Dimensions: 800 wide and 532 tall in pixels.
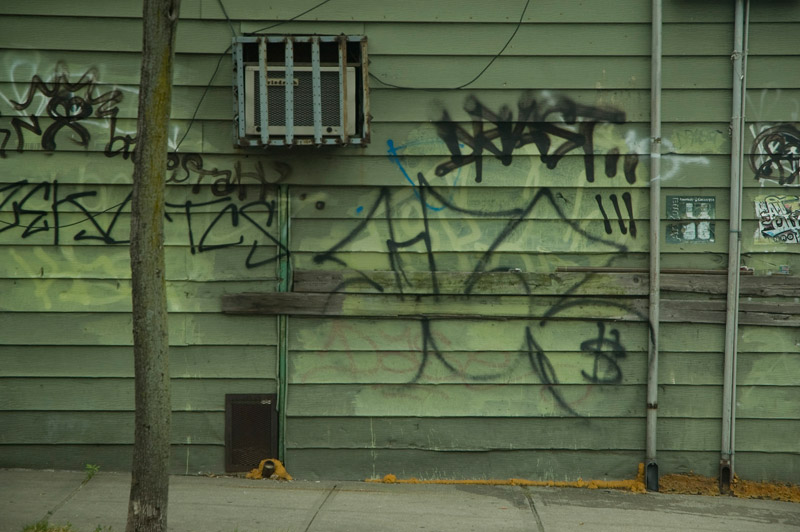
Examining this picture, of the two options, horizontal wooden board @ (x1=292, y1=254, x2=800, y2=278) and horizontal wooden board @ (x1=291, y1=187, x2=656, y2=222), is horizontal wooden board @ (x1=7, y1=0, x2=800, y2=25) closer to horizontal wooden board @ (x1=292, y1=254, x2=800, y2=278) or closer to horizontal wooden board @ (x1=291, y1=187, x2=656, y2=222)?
horizontal wooden board @ (x1=291, y1=187, x2=656, y2=222)

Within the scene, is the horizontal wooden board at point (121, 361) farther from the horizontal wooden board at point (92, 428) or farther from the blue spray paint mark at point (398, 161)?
the blue spray paint mark at point (398, 161)

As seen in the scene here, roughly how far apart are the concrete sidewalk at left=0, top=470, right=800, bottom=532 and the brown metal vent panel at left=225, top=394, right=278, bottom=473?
0.49ft

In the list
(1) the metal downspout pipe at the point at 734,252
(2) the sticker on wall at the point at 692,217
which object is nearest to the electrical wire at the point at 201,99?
(2) the sticker on wall at the point at 692,217

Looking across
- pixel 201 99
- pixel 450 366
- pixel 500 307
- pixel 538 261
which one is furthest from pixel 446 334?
pixel 201 99

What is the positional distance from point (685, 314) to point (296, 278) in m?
2.63

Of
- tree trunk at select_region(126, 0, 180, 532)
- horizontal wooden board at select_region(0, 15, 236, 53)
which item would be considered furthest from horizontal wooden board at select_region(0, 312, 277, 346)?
horizontal wooden board at select_region(0, 15, 236, 53)

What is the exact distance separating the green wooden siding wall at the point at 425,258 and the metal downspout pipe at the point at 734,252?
7 centimetres

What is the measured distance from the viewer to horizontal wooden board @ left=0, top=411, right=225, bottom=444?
5297 mm

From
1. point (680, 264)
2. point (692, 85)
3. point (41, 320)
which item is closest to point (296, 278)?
point (41, 320)

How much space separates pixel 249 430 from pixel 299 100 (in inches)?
88.2

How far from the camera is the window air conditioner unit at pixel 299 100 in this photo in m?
5.00

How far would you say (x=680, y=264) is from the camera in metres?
5.27

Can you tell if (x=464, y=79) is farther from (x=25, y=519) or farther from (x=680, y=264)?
(x=25, y=519)

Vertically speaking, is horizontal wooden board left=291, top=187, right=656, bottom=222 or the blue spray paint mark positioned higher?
the blue spray paint mark
